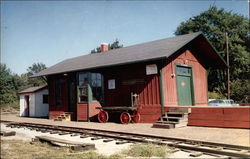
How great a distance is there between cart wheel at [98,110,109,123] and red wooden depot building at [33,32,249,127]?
848 millimetres

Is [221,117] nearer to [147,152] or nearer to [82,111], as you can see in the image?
[147,152]

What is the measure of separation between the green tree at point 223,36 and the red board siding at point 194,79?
48.7ft

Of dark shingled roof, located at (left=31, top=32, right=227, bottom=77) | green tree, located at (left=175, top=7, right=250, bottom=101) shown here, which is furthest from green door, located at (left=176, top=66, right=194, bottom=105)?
green tree, located at (left=175, top=7, right=250, bottom=101)

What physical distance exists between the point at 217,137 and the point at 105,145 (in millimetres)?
3532

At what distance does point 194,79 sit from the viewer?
51.0 feet

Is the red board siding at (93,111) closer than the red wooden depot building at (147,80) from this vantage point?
No

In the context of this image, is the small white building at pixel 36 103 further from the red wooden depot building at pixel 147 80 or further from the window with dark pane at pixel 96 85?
the window with dark pane at pixel 96 85

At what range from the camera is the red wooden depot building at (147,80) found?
12.9 meters

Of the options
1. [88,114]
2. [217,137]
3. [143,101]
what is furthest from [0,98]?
[217,137]

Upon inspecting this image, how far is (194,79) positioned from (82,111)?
717 cm

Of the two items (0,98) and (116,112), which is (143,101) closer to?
(116,112)

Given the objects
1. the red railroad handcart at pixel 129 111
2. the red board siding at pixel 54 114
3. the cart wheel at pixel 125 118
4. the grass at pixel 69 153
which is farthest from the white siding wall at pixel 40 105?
the grass at pixel 69 153

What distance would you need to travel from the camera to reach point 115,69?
15.0 metres

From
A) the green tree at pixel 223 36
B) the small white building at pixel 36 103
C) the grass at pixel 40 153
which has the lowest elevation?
the grass at pixel 40 153
